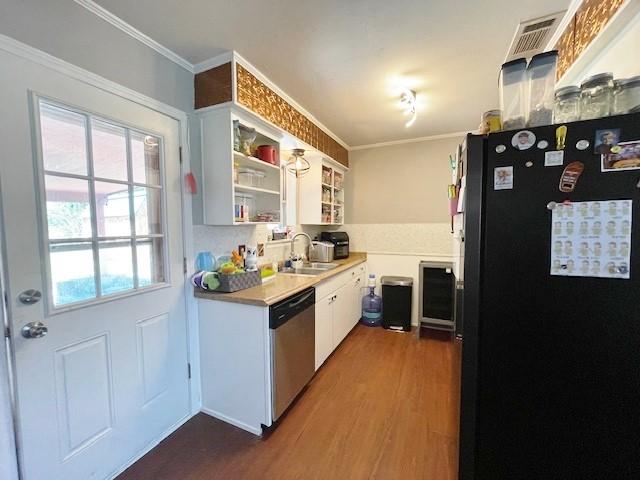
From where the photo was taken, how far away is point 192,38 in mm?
1592

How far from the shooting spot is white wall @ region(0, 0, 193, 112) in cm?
114

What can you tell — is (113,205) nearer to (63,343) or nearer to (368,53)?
(63,343)

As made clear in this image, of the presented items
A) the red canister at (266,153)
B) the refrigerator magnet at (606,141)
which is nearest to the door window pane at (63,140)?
the red canister at (266,153)

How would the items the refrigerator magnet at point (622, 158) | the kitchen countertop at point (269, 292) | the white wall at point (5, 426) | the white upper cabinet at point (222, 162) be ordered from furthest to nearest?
the white upper cabinet at point (222, 162) → the kitchen countertop at point (269, 292) → the white wall at point (5, 426) → the refrigerator magnet at point (622, 158)

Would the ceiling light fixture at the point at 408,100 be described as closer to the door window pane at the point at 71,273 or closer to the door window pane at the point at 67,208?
the door window pane at the point at 67,208

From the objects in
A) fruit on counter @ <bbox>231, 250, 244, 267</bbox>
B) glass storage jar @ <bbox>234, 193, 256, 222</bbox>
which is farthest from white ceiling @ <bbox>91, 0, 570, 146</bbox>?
fruit on counter @ <bbox>231, 250, 244, 267</bbox>

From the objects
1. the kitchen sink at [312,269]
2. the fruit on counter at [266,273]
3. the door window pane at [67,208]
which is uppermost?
the door window pane at [67,208]

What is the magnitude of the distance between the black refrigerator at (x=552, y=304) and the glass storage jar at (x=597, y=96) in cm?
12

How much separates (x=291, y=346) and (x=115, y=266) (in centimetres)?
116

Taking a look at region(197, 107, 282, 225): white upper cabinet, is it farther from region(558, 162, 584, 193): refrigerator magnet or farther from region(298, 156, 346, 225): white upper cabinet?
region(558, 162, 584, 193): refrigerator magnet

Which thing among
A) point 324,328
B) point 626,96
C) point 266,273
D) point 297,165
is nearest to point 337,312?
point 324,328

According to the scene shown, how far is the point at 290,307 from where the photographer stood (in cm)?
187

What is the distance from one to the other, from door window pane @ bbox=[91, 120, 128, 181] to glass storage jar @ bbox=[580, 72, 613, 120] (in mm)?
2051

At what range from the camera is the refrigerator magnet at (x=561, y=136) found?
86 centimetres
